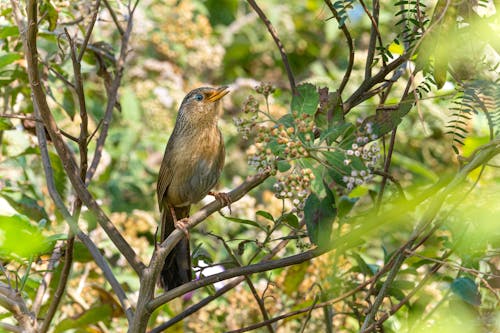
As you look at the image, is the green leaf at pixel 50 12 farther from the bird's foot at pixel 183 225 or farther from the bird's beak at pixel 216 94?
the bird's beak at pixel 216 94

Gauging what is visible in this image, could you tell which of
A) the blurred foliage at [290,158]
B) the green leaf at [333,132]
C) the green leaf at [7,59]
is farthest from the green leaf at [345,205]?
→ the green leaf at [7,59]

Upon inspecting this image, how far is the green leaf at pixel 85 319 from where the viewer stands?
3.11 metres

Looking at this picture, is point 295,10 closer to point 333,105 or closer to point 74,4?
point 74,4

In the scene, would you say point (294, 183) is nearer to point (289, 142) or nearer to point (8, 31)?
point (289, 142)

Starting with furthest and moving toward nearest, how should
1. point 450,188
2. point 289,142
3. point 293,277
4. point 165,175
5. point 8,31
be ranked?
1. point 165,175
2. point 293,277
3. point 8,31
4. point 450,188
5. point 289,142

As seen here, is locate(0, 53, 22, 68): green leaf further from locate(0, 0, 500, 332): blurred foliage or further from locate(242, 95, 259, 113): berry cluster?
locate(242, 95, 259, 113): berry cluster

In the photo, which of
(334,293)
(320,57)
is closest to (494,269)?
(334,293)

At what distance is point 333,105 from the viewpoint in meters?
2.41

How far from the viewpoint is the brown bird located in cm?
411

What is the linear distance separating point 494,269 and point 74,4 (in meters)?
2.15

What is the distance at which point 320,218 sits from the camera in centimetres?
235

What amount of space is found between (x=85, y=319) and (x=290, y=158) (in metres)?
1.39

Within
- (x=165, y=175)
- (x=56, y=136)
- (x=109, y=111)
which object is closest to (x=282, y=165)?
(x=56, y=136)

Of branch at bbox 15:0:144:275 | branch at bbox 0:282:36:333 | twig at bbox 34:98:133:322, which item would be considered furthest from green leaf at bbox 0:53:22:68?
branch at bbox 0:282:36:333
